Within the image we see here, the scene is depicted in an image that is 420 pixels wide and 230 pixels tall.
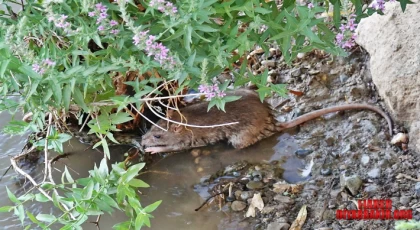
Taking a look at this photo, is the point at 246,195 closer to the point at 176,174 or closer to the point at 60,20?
the point at 176,174

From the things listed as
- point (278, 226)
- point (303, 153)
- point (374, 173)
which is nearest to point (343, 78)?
point (303, 153)

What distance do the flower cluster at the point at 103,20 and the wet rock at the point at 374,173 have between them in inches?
76.9

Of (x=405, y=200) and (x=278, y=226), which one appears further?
(x=278, y=226)

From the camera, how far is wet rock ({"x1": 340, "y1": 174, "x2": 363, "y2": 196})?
3.38 metres

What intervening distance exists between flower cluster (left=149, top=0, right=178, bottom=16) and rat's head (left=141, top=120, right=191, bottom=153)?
221cm

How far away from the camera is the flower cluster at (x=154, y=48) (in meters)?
2.27

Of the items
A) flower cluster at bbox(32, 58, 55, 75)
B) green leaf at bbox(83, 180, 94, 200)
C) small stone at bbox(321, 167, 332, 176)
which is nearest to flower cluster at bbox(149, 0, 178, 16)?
flower cluster at bbox(32, 58, 55, 75)

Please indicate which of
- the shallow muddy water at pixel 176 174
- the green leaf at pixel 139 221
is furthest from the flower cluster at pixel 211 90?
the shallow muddy water at pixel 176 174

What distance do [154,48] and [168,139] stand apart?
2206 mm

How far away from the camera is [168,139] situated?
176 inches

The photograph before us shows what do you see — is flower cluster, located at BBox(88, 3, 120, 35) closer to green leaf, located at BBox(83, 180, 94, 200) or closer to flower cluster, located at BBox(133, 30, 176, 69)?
flower cluster, located at BBox(133, 30, 176, 69)

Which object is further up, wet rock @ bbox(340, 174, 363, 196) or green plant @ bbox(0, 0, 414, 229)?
green plant @ bbox(0, 0, 414, 229)

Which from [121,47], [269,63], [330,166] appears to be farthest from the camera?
[269,63]

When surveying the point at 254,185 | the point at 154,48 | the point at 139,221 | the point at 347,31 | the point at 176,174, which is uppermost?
the point at 154,48
